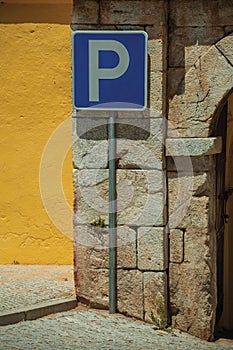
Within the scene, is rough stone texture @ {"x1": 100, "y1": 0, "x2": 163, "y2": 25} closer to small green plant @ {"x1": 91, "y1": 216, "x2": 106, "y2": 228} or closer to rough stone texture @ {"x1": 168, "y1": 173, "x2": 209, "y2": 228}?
rough stone texture @ {"x1": 168, "y1": 173, "x2": 209, "y2": 228}

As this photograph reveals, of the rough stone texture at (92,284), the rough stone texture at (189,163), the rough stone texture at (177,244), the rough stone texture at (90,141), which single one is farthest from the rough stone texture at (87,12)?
the rough stone texture at (92,284)

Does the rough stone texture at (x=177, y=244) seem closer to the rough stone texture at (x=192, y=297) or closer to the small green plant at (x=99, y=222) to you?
the rough stone texture at (x=192, y=297)

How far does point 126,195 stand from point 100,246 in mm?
502

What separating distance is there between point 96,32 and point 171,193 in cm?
152

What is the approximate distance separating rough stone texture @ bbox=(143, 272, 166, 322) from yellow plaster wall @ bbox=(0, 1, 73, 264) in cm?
171

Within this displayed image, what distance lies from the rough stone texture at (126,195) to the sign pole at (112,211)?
5 cm

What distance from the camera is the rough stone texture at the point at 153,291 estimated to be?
7.04 m

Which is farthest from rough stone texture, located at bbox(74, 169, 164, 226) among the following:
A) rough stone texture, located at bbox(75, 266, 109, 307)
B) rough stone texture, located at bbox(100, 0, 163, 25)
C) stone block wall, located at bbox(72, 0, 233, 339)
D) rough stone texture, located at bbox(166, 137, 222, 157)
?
rough stone texture, located at bbox(100, 0, 163, 25)

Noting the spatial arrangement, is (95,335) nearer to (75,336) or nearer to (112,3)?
(75,336)

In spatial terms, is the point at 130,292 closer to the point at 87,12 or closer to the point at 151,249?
the point at 151,249

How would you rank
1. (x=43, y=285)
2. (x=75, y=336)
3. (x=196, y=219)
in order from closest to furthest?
(x=75, y=336), (x=196, y=219), (x=43, y=285)

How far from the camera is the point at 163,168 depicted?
6.99 meters

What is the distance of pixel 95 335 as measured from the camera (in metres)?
6.64

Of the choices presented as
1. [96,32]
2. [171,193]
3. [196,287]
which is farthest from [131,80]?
[196,287]
